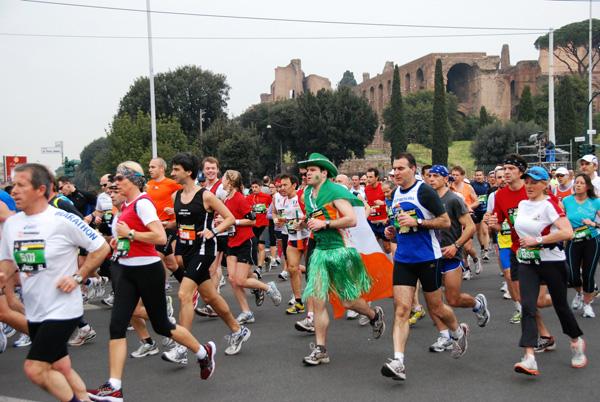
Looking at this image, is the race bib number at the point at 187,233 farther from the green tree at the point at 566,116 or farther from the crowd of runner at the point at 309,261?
the green tree at the point at 566,116

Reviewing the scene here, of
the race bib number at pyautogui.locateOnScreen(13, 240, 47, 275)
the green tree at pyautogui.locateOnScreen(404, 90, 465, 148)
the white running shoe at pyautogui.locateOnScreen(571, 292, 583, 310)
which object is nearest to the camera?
the race bib number at pyautogui.locateOnScreen(13, 240, 47, 275)

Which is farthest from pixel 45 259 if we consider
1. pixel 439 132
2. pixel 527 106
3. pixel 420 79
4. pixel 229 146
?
pixel 420 79

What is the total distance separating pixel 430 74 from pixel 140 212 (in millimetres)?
91756

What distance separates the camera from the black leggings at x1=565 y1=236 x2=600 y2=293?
7.62 metres

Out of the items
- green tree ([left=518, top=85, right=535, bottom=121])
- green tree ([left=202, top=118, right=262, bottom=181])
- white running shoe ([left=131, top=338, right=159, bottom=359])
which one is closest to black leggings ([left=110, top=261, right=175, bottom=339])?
white running shoe ([left=131, top=338, right=159, bottom=359])

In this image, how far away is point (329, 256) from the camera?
5723 millimetres

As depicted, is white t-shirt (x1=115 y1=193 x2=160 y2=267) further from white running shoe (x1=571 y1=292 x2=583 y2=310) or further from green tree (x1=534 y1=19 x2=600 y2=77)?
green tree (x1=534 y1=19 x2=600 y2=77)

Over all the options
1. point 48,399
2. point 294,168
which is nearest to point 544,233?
point 48,399

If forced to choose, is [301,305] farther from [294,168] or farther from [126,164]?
[294,168]

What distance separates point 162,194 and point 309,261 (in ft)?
11.2

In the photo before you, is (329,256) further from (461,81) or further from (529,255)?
(461,81)

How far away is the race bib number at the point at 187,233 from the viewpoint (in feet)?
20.0

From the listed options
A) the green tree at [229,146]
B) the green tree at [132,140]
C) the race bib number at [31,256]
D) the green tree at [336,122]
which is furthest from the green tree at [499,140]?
the race bib number at [31,256]

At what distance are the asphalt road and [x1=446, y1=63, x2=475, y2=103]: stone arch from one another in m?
91.4
